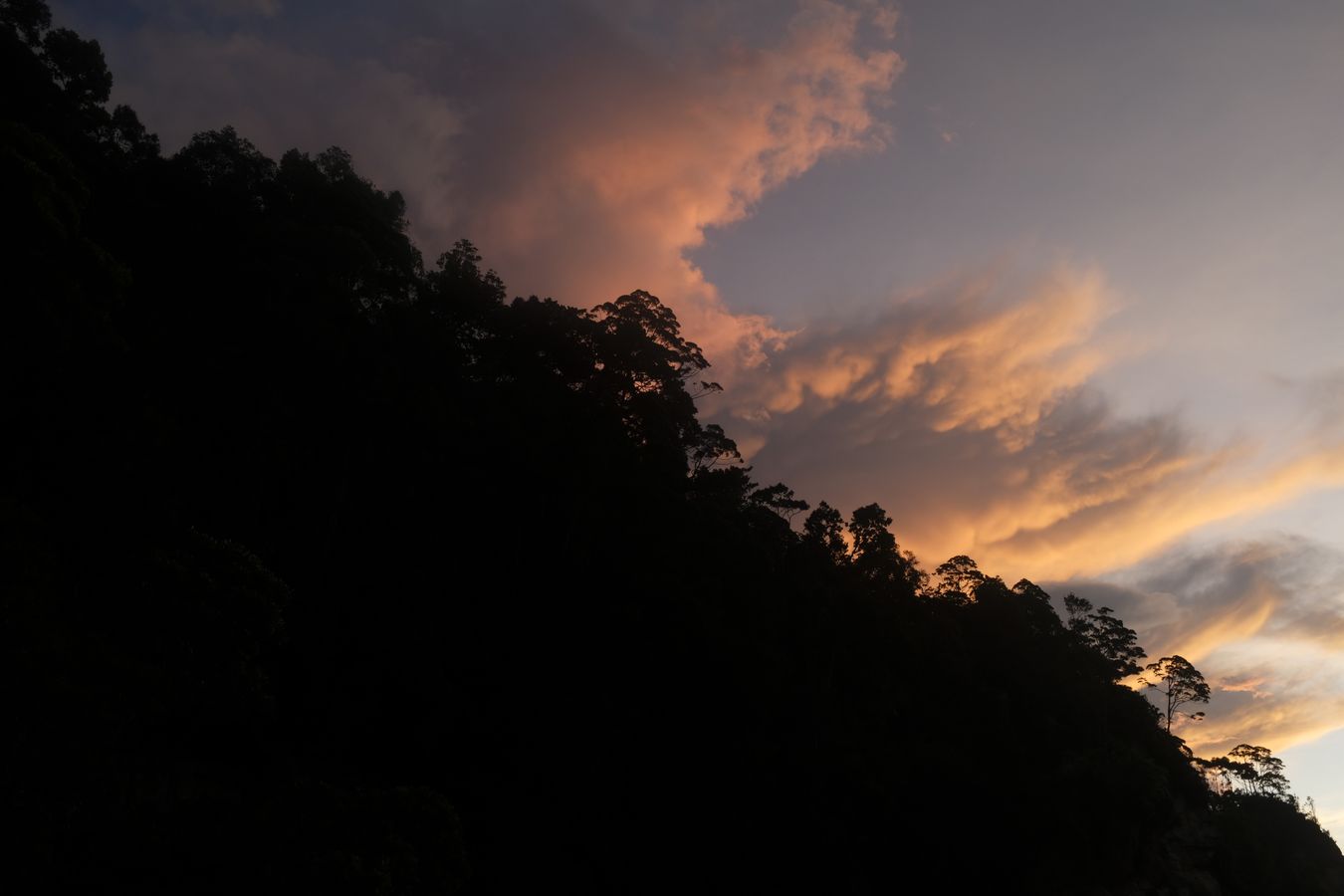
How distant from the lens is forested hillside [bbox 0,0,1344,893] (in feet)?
52.6

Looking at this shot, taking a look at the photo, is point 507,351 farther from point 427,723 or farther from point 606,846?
point 606,846

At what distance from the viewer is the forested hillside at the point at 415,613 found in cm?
1603

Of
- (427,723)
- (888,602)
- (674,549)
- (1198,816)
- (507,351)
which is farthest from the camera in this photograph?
(1198,816)

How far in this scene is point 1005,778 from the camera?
52469 mm

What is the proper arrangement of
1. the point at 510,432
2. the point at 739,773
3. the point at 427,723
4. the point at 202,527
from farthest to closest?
the point at 510,432 → the point at 739,773 → the point at 427,723 → the point at 202,527

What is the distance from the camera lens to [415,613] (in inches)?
1288

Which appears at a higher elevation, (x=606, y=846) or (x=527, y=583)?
(x=527, y=583)

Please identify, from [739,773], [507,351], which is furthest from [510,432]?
[739,773]

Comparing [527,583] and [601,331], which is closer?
[527,583]

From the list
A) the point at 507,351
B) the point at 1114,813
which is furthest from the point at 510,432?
the point at 1114,813

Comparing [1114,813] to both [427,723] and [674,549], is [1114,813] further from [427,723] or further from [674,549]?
[427,723]

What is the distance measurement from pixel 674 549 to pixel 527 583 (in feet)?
37.9

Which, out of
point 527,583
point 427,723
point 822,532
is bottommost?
point 427,723

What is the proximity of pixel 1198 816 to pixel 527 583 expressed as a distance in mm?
73304
